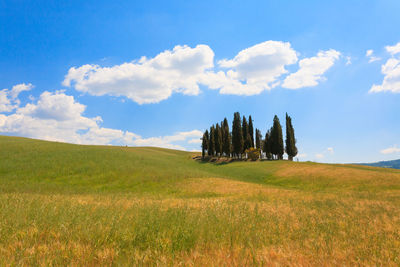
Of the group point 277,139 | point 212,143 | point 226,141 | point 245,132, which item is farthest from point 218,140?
point 277,139

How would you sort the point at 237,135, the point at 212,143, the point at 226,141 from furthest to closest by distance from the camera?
the point at 212,143 < the point at 226,141 < the point at 237,135

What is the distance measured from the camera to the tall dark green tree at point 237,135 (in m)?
66.4

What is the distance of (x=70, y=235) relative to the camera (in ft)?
15.0

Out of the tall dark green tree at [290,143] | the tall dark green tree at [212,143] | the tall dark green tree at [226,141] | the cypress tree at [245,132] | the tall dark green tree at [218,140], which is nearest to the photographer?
the tall dark green tree at [290,143]

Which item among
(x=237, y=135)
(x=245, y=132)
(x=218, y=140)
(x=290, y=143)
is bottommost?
(x=290, y=143)

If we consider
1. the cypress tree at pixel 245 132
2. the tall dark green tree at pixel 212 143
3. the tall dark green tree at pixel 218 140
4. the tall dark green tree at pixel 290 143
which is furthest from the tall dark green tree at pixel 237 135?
the tall dark green tree at pixel 290 143

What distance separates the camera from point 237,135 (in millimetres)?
67062

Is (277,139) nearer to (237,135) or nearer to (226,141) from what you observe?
(237,135)

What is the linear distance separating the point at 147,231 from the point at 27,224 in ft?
9.77

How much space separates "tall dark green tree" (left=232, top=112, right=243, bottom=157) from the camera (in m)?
66.4

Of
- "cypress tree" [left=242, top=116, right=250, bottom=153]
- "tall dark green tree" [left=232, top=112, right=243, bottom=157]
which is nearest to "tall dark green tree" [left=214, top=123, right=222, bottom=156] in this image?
"tall dark green tree" [left=232, top=112, right=243, bottom=157]

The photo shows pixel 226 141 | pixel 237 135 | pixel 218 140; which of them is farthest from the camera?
pixel 218 140

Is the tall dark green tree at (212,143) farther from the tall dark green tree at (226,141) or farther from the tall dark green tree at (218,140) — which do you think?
the tall dark green tree at (226,141)

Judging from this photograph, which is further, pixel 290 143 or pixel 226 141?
pixel 226 141
